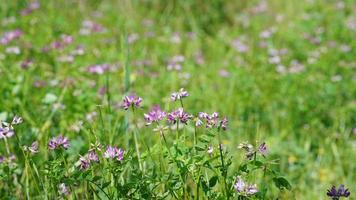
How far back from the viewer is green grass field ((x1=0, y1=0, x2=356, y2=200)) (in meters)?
1.66

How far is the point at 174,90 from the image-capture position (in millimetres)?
3289

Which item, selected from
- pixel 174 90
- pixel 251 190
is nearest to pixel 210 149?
pixel 251 190

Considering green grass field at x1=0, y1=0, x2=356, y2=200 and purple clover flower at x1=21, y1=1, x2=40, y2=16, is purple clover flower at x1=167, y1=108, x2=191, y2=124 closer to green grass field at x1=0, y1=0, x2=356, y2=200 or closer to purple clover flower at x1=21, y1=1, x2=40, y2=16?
green grass field at x1=0, y1=0, x2=356, y2=200

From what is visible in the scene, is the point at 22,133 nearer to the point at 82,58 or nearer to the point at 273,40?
the point at 82,58

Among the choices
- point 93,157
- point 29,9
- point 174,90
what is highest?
point 29,9

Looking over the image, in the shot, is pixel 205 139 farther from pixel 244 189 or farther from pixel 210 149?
pixel 244 189

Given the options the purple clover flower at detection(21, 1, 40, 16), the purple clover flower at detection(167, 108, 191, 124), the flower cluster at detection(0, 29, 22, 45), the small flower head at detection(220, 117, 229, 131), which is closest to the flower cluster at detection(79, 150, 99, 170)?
the purple clover flower at detection(167, 108, 191, 124)

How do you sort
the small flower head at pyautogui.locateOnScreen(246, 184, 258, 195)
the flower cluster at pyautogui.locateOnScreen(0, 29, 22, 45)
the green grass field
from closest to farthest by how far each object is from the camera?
the small flower head at pyautogui.locateOnScreen(246, 184, 258, 195) → the green grass field → the flower cluster at pyautogui.locateOnScreen(0, 29, 22, 45)

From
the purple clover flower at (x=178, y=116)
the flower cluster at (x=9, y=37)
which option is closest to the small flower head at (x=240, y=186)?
the purple clover flower at (x=178, y=116)

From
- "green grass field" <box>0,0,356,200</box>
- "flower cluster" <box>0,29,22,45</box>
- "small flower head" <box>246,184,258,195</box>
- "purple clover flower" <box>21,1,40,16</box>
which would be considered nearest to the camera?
"small flower head" <box>246,184,258,195</box>

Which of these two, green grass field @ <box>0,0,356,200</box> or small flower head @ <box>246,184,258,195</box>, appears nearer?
small flower head @ <box>246,184,258,195</box>

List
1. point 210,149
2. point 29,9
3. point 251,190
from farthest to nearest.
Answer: point 29,9, point 210,149, point 251,190

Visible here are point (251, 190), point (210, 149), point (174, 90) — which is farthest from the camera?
point (174, 90)

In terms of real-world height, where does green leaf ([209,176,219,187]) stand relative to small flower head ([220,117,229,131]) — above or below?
below
